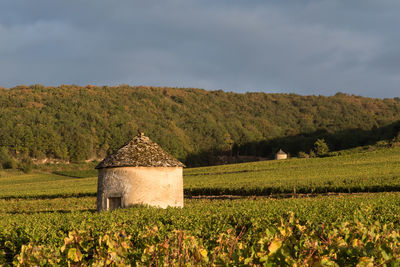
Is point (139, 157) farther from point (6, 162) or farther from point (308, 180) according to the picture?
point (6, 162)

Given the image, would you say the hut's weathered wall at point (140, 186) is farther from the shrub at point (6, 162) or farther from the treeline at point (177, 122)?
the shrub at point (6, 162)

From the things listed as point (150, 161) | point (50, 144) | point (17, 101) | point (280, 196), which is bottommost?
point (280, 196)

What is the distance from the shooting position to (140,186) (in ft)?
67.8

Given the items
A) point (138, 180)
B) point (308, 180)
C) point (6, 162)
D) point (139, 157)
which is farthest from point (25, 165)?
point (138, 180)

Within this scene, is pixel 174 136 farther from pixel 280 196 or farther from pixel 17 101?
pixel 280 196

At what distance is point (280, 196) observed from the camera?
Answer: 36594 mm

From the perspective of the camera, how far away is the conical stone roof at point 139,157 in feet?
68.3

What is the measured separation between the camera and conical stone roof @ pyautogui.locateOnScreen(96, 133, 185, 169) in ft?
68.3

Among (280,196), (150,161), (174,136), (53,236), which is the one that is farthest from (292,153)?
(53,236)

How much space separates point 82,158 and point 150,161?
100762 mm

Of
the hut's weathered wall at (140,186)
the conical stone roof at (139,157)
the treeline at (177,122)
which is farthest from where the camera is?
the treeline at (177,122)

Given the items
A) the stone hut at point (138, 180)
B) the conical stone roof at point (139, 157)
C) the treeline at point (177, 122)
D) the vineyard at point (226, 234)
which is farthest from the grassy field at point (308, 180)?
the treeline at point (177, 122)

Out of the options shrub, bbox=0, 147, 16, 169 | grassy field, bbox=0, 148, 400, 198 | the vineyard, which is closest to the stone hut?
the vineyard

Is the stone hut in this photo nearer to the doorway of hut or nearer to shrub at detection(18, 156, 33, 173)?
the doorway of hut
